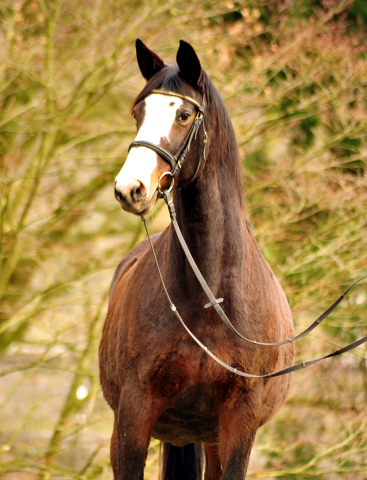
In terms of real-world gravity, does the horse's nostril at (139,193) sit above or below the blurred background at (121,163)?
below

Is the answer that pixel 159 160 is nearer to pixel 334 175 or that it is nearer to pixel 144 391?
pixel 144 391

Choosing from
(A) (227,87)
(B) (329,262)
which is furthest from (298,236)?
(A) (227,87)

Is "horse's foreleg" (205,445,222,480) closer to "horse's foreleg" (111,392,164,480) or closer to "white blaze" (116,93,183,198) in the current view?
"horse's foreleg" (111,392,164,480)

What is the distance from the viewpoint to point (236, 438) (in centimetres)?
305

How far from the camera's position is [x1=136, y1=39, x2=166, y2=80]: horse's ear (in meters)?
3.12

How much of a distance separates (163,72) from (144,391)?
1.58 m

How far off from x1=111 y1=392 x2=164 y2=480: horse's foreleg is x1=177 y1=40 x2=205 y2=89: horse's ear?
1581mm

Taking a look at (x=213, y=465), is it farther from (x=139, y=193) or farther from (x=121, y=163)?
(x=121, y=163)

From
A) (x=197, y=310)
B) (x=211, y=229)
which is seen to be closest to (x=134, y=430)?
(x=197, y=310)

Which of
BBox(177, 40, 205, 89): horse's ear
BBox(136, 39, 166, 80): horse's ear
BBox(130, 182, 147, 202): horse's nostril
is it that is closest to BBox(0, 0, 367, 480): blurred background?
BBox(136, 39, 166, 80): horse's ear

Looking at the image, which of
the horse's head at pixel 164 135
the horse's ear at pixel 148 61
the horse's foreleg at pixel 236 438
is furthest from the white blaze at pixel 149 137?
the horse's foreleg at pixel 236 438

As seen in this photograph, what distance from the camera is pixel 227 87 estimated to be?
8.66 metres

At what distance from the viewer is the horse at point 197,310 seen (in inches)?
116

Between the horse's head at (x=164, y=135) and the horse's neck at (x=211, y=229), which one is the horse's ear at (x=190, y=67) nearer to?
the horse's head at (x=164, y=135)
